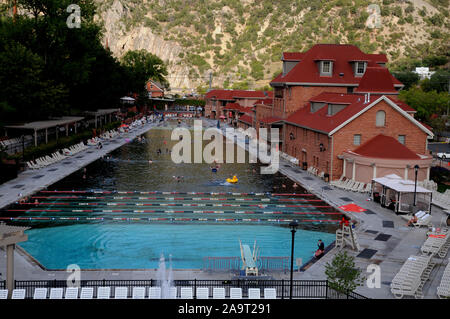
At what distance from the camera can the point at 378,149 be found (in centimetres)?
3897

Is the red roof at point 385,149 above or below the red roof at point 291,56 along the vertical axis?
below

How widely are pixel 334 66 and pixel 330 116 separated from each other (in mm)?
12949

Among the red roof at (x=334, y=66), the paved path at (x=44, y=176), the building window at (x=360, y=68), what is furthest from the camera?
the building window at (x=360, y=68)

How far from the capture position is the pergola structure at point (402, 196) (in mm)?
30578

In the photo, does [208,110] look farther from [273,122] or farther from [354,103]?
[354,103]

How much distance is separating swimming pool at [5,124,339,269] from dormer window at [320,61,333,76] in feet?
58.3

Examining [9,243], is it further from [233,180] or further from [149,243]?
[233,180]

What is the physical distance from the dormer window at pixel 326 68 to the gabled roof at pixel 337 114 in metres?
4.66

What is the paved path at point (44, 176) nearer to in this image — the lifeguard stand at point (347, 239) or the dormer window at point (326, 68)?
the lifeguard stand at point (347, 239)

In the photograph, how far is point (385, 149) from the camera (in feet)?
127

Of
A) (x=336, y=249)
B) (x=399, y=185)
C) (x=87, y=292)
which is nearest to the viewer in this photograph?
(x=87, y=292)

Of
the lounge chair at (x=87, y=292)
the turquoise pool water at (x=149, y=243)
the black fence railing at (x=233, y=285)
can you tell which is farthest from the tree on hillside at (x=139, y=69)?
the lounge chair at (x=87, y=292)

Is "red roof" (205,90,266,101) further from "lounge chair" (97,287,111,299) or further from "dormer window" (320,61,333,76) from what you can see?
"lounge chair" (97,287,111,299)

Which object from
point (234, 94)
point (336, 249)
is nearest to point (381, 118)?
point (336, 249)
